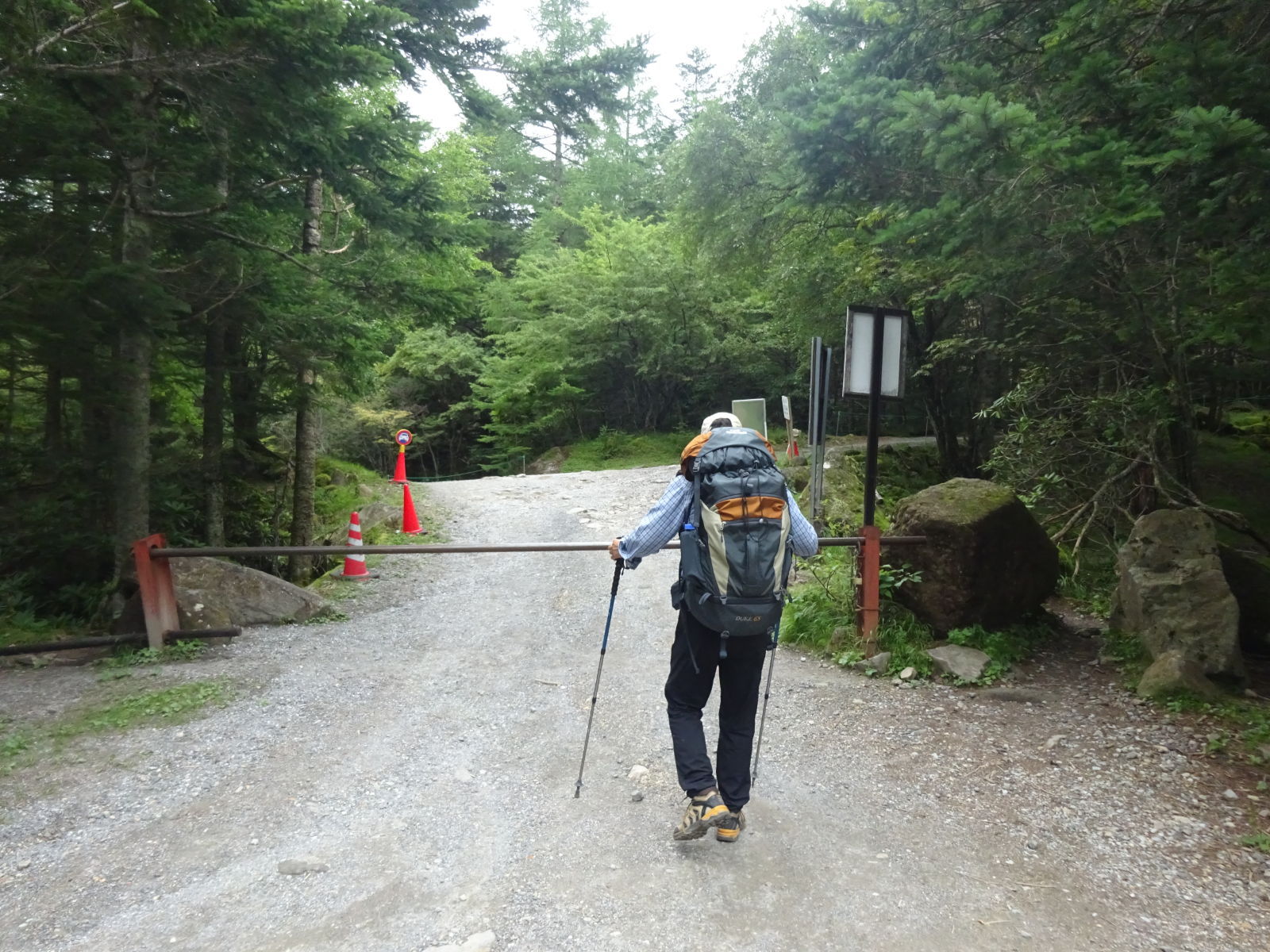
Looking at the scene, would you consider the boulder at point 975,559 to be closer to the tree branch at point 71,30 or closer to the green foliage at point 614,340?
the tree branch at point 71,30

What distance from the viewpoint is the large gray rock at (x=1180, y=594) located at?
563cm

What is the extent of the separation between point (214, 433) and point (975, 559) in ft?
30.9

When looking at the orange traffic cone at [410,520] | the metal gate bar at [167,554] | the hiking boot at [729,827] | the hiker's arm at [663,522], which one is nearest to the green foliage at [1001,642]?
the metal gate bar at [167,554]

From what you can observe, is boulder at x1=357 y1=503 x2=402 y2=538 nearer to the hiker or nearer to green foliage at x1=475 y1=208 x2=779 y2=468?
the hiker

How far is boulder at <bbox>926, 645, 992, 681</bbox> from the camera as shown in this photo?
6258 millimetres

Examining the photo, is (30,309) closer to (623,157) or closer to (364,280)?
(364,280)

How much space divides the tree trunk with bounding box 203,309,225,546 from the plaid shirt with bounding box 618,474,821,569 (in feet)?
25.9

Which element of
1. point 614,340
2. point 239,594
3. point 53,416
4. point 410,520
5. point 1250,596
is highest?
point 614,340

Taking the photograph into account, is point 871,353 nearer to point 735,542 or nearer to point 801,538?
point 801,538

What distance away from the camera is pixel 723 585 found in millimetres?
3590

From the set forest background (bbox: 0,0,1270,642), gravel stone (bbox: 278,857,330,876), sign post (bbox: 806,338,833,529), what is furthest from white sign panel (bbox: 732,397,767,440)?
gravel stone (bbox: 278,857,330,876)

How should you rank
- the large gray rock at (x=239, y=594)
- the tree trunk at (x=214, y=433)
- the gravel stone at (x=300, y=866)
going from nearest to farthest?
the gravel stone at (x=300, y=866) < the large gray rock at (x=239, y=594) < the tree trunk at (x=214, y=433)

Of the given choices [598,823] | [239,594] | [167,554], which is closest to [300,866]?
[598,823]

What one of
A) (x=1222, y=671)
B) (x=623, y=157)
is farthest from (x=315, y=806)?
(x=623, y=157)
